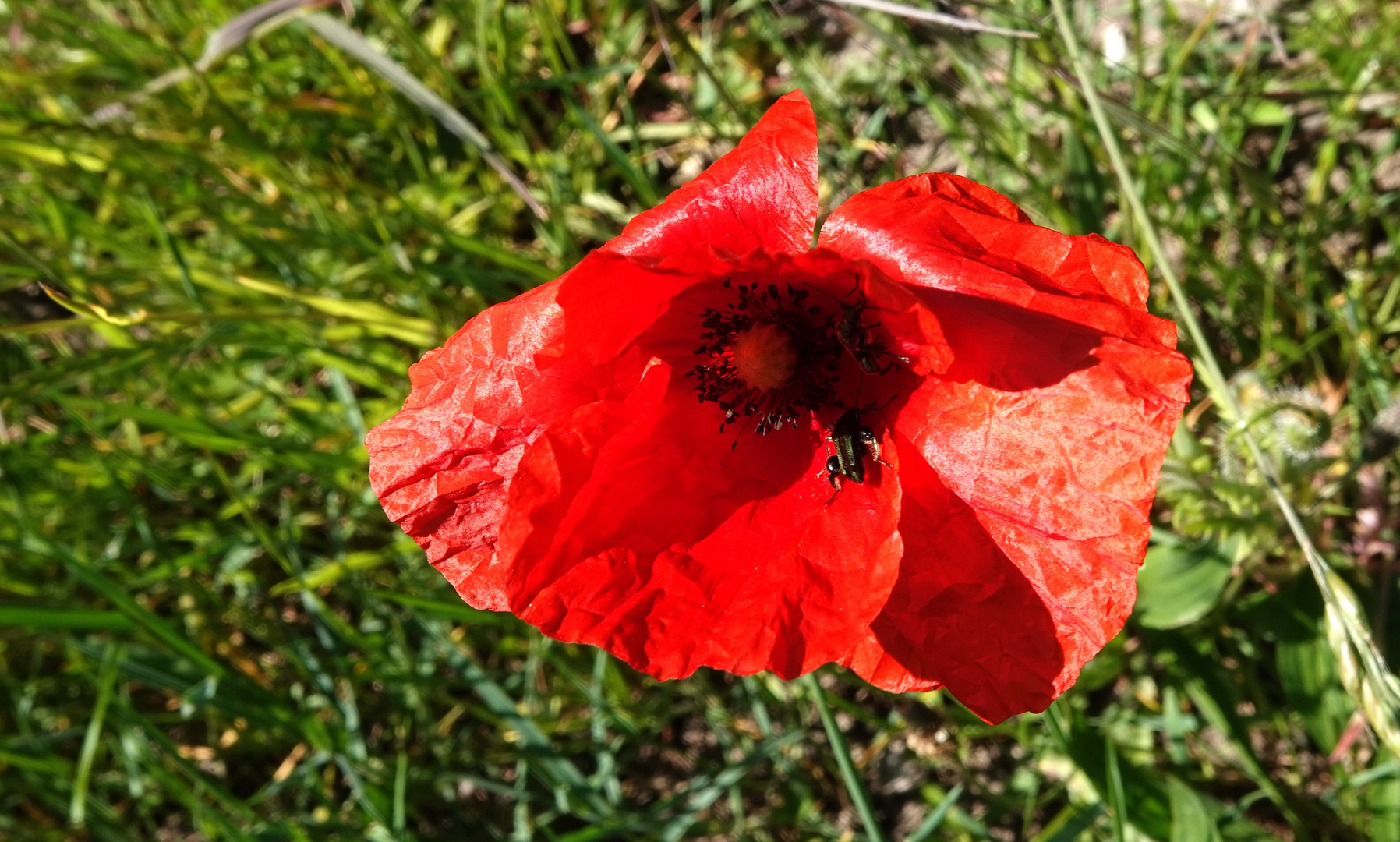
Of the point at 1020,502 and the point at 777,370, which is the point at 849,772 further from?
the point at 777,370

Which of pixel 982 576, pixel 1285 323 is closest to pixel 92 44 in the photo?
pixel 982 576

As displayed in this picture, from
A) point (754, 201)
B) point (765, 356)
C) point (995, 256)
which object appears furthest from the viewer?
point (765, 356)

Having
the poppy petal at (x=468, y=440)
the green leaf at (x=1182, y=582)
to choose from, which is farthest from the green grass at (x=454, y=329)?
the poppy petal at (x=468, y=440)

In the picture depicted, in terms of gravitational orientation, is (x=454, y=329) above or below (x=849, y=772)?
above

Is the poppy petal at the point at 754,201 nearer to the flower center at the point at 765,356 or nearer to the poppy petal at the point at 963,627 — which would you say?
the flower center at the point at 765,356

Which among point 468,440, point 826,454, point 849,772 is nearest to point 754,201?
point 826,454

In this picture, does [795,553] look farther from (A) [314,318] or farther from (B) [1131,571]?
(A) [314,318]
